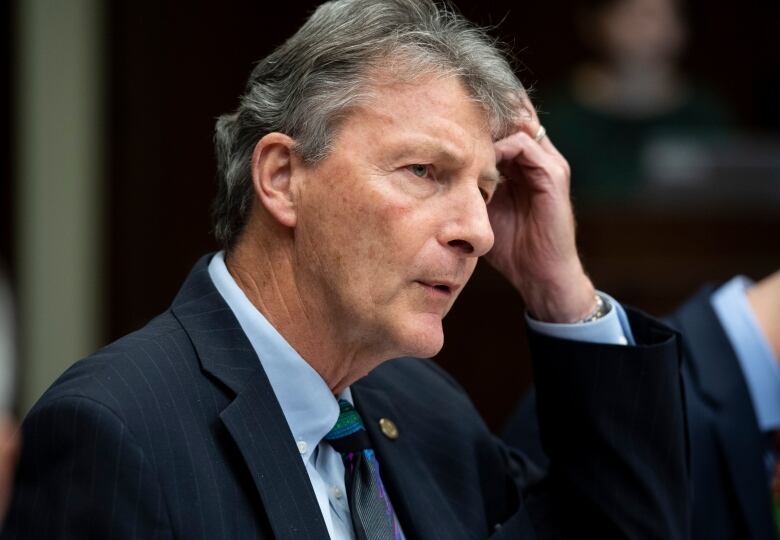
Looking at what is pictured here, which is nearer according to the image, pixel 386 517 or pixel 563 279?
pixel 386 517

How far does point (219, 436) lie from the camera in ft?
6.02

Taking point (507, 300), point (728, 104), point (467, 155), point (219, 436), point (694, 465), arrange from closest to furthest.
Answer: point (219, 436) < point (467, 155) < point (694, 465) < point (507, 300) < point (728, 104)

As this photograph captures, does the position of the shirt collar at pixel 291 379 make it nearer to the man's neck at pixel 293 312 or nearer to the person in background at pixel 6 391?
the man's neck at pixel 293 312

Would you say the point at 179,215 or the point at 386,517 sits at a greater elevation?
the point at 386,517

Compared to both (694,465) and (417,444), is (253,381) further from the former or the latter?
(694,465)

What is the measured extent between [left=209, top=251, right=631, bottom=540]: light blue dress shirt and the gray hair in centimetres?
16

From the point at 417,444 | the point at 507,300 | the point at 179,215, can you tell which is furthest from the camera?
the point at 179,215

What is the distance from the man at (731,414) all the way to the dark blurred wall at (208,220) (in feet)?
5.94

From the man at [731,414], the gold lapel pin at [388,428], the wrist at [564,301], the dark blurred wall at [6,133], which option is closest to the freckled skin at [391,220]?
the gold lapel pin at [388,428]

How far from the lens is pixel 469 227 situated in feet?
6.41

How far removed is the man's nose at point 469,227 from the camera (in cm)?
195

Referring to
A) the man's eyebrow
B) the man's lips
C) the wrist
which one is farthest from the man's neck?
the wrist

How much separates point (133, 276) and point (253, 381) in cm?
316

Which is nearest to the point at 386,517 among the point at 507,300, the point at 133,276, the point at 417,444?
the point at 417,444
